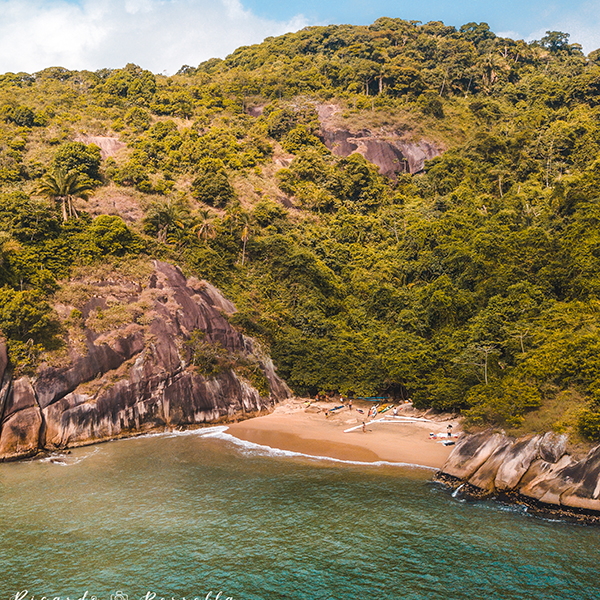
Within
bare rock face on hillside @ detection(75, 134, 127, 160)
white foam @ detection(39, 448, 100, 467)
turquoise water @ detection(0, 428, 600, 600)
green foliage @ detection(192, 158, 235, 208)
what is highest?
bare rock face on hillside @ detection(75, 134, 127, 160)

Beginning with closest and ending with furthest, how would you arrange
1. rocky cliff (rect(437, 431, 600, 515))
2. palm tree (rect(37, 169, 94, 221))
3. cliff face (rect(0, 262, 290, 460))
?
rocky cliff (rect(437, 431, 600, 515)) < cliff face (rect(0, 262, 290, 460)) < palm tree (rect(37, 169, 94, 221))

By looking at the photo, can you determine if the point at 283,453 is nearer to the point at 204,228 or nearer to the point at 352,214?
the point at 204,228

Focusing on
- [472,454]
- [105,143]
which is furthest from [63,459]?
[105,143]

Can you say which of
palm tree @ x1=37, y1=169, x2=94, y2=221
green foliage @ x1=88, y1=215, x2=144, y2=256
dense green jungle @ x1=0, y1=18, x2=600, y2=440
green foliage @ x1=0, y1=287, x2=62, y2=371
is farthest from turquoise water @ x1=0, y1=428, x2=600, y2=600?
palm tree @ x1=37, y1=169, x2=94, y2=221

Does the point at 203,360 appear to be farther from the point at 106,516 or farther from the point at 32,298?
the point at 106,516

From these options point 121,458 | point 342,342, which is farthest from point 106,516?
point 342,342

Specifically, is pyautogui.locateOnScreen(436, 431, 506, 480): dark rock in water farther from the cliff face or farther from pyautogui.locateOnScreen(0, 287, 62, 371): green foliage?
pyautogui.locateOnScreen(0, 287, 62, 371): green foliage
